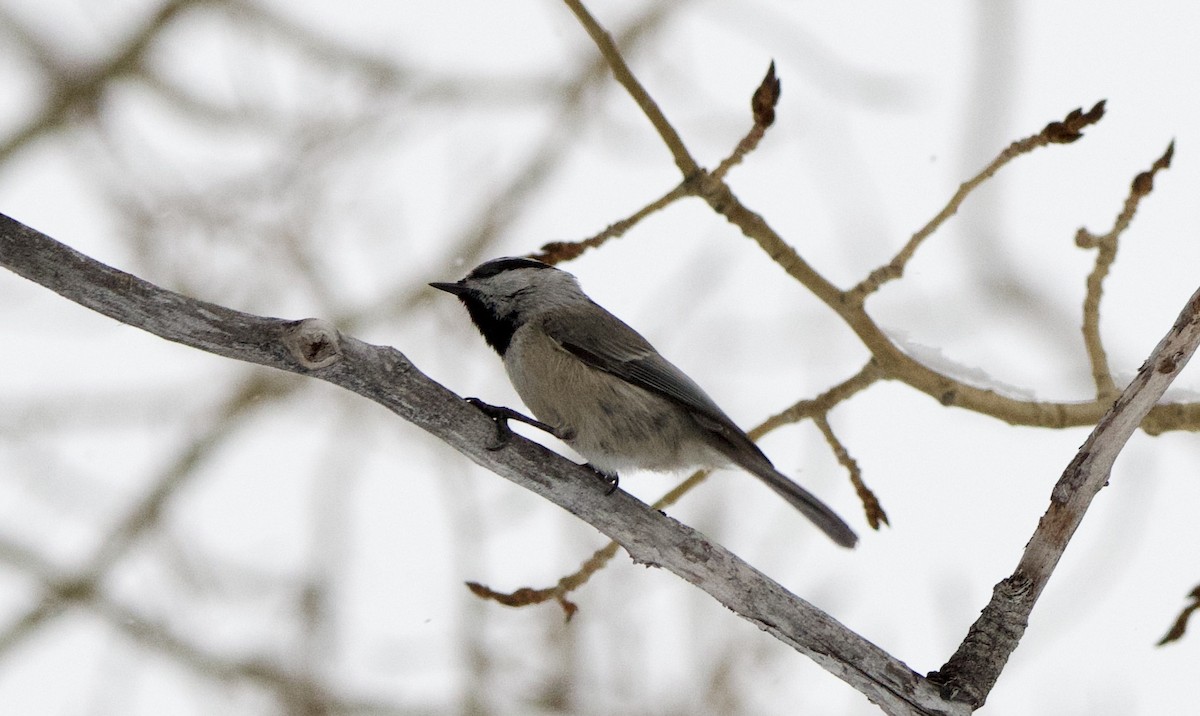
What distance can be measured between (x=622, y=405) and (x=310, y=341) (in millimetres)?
1685

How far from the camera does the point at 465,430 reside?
112 inches

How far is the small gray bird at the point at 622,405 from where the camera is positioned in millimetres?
3938

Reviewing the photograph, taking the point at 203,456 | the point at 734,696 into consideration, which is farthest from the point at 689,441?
the point at 203,456

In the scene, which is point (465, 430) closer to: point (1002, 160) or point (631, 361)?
point (631, 361)

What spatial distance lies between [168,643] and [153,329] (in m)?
4.56

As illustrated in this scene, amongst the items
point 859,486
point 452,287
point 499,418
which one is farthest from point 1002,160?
point 452,287

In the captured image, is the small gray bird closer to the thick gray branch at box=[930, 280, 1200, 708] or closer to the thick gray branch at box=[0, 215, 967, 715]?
the thick gray branch at box=[0, 215, 967, 715]

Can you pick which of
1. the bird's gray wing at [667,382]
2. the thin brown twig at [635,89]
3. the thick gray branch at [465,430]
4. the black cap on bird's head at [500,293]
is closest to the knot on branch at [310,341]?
the thick gray branch at [465,430]

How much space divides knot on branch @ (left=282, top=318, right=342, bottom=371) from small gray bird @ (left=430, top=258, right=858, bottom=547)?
1.39m

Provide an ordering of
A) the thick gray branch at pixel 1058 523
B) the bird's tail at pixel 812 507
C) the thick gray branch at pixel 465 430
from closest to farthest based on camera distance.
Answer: the thick gray branch at pixel 465 430 → the thick gray branch at pixel 1058 523 → the bird's tail at pixel 812 507

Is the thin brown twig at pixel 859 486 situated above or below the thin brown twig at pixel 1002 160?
below

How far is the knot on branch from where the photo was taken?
2504mm

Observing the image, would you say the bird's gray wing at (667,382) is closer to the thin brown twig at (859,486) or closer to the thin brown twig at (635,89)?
the thin brown twig at (859,486)

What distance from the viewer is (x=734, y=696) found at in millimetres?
5977
